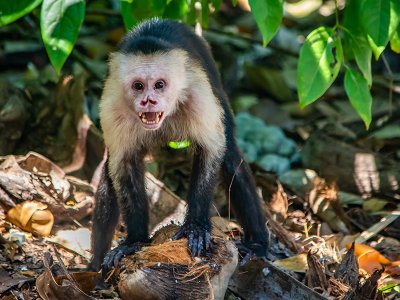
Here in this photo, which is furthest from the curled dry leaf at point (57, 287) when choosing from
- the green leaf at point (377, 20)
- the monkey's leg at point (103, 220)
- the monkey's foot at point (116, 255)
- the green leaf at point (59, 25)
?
the green leaf at point (377, 20)

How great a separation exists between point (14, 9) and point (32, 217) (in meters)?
1.23

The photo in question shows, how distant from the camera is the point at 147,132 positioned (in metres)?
3.52

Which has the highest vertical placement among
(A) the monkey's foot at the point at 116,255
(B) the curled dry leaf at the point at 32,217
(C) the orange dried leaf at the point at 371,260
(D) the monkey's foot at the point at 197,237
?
(D) the monkey's foot at the point at 197,237

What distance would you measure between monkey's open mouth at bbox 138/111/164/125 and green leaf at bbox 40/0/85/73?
46cm

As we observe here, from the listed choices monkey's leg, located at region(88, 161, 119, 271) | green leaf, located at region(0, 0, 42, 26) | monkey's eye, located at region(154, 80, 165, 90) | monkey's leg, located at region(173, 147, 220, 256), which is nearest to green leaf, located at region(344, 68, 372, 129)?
monkey's leg, located at region(173, 147, 220, 256)

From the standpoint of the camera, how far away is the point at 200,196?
340cm

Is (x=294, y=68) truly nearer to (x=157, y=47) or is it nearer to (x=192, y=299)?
(x=157, y=47)

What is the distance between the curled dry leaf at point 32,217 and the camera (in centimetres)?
391

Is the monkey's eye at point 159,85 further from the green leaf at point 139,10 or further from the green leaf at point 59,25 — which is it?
the green leaf at point 59,25

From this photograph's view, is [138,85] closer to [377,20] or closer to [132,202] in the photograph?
[132,202]

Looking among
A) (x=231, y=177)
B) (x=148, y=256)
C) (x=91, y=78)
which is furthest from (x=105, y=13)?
(x=148, y=256)

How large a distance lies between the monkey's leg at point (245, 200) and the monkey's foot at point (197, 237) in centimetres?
57

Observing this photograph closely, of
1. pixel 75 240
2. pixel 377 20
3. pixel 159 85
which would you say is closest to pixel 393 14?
pixel 377 20

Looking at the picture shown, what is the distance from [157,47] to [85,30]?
10.6 feet
